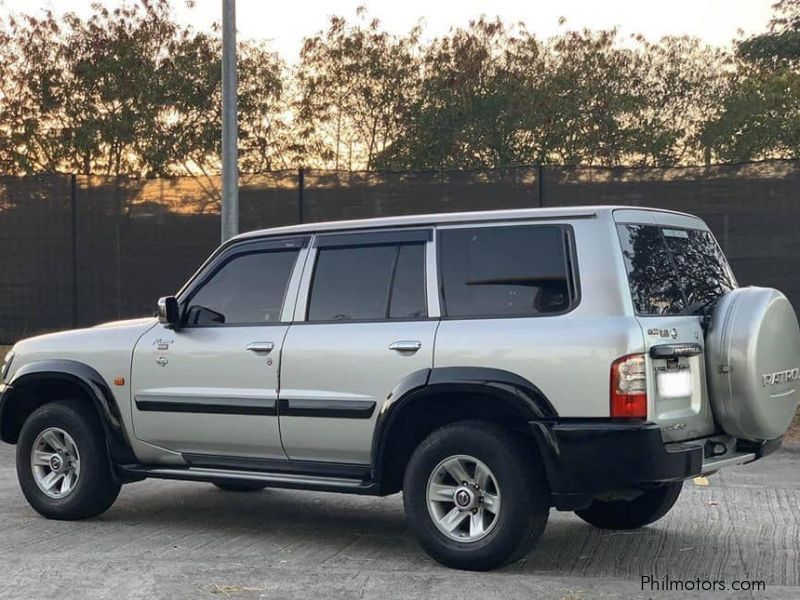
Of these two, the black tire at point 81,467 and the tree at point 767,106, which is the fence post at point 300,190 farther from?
the tree at point 767,106

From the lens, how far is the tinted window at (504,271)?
647 centimetres

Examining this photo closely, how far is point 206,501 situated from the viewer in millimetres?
9008

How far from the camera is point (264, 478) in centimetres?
732

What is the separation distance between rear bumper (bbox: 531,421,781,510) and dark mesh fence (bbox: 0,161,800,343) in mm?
8699

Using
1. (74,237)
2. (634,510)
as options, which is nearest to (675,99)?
(74,237)

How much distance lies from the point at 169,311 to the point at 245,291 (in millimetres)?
494

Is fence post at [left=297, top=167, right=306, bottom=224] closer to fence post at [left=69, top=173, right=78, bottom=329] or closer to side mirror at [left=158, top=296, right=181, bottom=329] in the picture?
fence post at [left=69, top=173, right=78, bottom=329]

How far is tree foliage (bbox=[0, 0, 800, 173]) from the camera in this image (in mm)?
28891

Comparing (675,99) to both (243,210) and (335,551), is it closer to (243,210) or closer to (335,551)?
(243,210)

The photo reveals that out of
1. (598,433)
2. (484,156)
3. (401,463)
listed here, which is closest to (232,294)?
(401,463)

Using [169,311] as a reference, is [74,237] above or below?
above

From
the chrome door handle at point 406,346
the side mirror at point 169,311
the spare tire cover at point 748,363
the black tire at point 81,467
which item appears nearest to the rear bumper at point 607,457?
the spare tire cover at point 748,363

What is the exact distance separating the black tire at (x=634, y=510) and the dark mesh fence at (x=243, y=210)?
23.8ft

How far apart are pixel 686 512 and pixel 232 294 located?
3349mm
